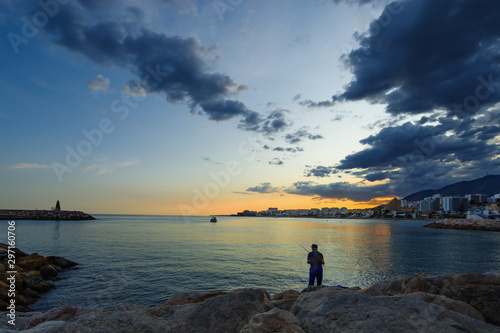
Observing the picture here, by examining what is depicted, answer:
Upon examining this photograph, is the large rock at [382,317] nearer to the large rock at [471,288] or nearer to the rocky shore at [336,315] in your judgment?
the rocky shore at [336,315]

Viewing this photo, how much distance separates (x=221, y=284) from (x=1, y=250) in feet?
64.0

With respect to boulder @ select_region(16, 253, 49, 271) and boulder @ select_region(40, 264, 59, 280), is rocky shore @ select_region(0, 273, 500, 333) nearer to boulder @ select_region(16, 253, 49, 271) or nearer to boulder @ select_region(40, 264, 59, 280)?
boulder @ select_region(40, 264, 59, 280)

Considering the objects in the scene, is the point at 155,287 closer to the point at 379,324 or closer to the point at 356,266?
the point at 379,324

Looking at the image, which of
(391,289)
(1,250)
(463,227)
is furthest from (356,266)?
(463,227)

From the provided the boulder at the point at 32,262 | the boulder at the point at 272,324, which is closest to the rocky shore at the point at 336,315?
the boulder at the point at 272,324

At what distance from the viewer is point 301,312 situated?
21.2ft

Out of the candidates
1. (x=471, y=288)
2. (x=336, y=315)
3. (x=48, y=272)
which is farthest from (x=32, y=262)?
(x=471, y=288)

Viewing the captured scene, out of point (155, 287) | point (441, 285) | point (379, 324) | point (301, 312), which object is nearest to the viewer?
point (379, 324)

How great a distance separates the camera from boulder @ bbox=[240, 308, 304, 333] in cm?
505

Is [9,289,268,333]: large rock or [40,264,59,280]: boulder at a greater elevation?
[9,289,268,333]: large rock

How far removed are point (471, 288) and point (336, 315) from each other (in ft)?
13.6

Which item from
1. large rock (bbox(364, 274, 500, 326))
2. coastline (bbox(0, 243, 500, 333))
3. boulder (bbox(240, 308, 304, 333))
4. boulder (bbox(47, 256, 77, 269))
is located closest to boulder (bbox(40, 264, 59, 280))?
boulder (bbox(47, 256, 77, 269))

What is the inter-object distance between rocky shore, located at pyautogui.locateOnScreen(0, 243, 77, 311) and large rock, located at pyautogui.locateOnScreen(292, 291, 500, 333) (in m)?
15.2

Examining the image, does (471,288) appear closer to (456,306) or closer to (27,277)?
(456,306)
